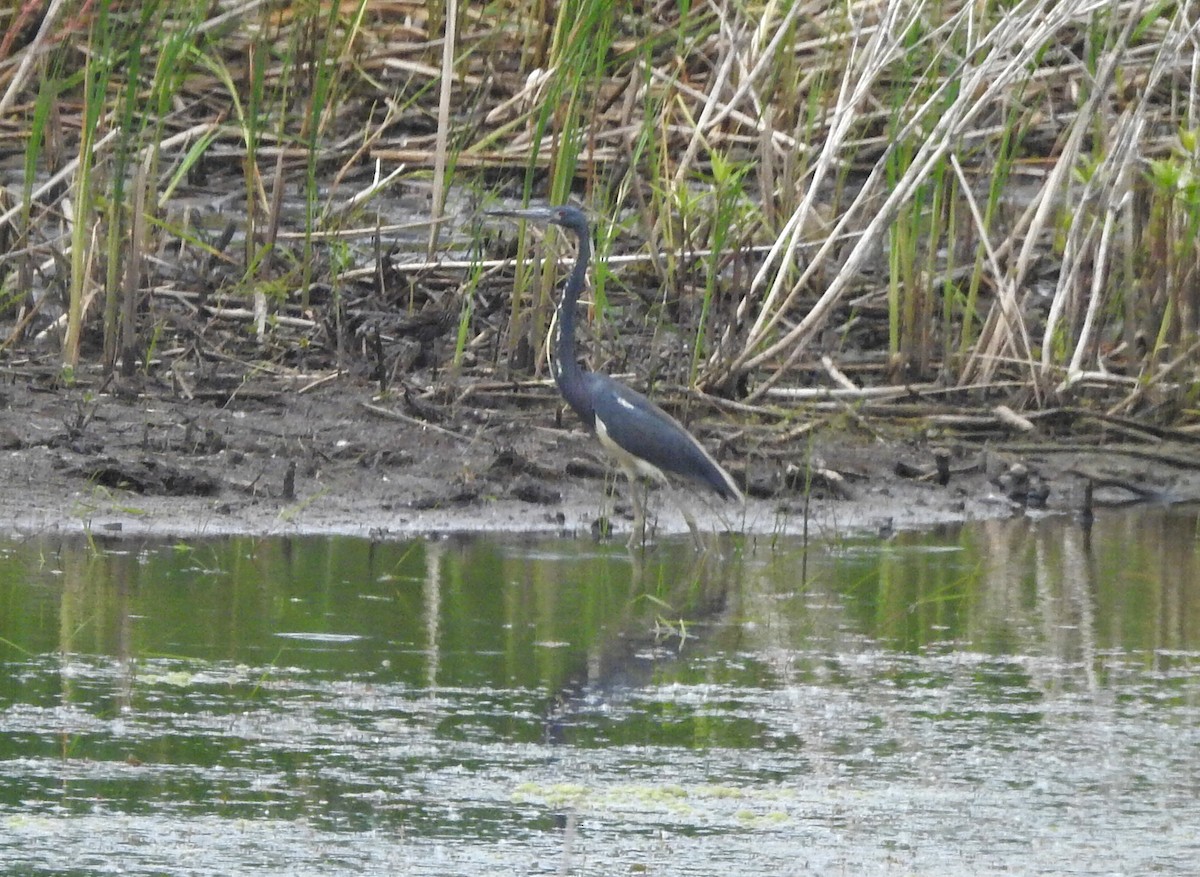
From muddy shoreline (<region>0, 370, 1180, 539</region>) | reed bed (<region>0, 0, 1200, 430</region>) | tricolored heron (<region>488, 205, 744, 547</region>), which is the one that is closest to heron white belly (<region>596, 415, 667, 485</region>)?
tricolored heron (<region>488, 205, 744, 547</region>)

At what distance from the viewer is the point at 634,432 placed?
23.0 feet

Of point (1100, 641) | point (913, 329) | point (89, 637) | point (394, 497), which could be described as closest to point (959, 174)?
point (913, 329)

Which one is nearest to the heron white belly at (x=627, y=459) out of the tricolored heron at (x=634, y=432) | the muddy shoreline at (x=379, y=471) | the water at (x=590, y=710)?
the tricolored heron at (x=634, y=432)

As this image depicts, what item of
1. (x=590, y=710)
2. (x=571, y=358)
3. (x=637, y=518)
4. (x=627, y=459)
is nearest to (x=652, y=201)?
(x=571, y=358)

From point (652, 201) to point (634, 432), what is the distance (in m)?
2.38

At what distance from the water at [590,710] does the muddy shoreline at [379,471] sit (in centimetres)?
44

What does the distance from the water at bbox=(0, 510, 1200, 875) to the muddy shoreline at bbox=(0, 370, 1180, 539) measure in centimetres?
44

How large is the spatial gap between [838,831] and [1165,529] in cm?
402

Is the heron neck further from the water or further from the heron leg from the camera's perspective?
the water

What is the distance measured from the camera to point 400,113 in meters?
10.5

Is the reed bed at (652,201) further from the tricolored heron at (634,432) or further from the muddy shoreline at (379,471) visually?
the tricolored heron at (634,432)

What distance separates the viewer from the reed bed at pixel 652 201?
7.96 m

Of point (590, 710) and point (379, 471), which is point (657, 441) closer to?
point (379, 471)

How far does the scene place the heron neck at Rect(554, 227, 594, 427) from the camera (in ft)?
23.7
